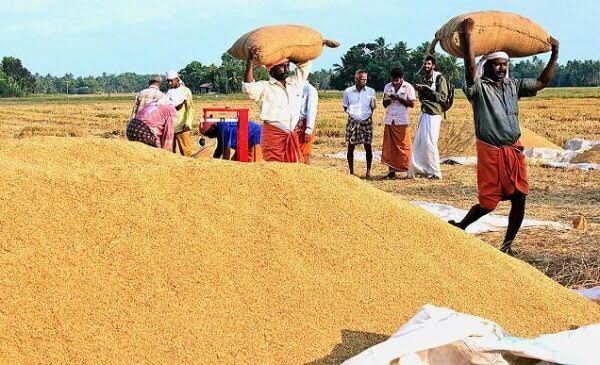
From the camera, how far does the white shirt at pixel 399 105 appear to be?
9727 mm

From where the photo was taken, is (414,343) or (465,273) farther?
(465,273)

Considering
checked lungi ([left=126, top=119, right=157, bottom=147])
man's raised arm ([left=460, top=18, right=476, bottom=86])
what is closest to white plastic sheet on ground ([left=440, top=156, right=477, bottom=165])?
checked lungi ([left=126, top=119, right=157, bottom=147])

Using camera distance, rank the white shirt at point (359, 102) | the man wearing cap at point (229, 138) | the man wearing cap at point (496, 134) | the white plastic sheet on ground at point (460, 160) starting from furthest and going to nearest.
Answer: the white plastic sheet on ground at point (460, 160)
the white shirt at point (359, 102)
the man wearing cap at point (229, 138)
the man wearing cap at point (496, 134)

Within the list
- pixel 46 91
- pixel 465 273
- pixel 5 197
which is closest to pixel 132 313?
pixel 5 197

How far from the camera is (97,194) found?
3.48 metres

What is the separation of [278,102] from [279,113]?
3.1 inches

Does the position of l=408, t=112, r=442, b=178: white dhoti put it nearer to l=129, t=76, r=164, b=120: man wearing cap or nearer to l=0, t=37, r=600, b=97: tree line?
l=129, t=76, r=164, b=120: man wearing cap

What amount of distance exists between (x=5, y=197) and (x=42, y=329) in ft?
2.20

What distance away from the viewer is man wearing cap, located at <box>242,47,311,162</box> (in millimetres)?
6379

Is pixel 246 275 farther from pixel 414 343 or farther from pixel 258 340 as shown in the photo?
pixel 414 343

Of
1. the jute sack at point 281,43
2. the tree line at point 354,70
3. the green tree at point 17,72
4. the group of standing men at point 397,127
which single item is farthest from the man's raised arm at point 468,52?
the green tree at point 17,72

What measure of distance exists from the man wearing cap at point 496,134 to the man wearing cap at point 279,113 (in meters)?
1.50

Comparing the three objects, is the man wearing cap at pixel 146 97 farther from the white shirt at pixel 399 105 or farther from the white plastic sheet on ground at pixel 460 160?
the white plastic sheet on ground at pixel 460 160

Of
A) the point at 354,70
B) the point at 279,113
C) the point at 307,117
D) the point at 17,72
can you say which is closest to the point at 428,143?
the point at 307,117
